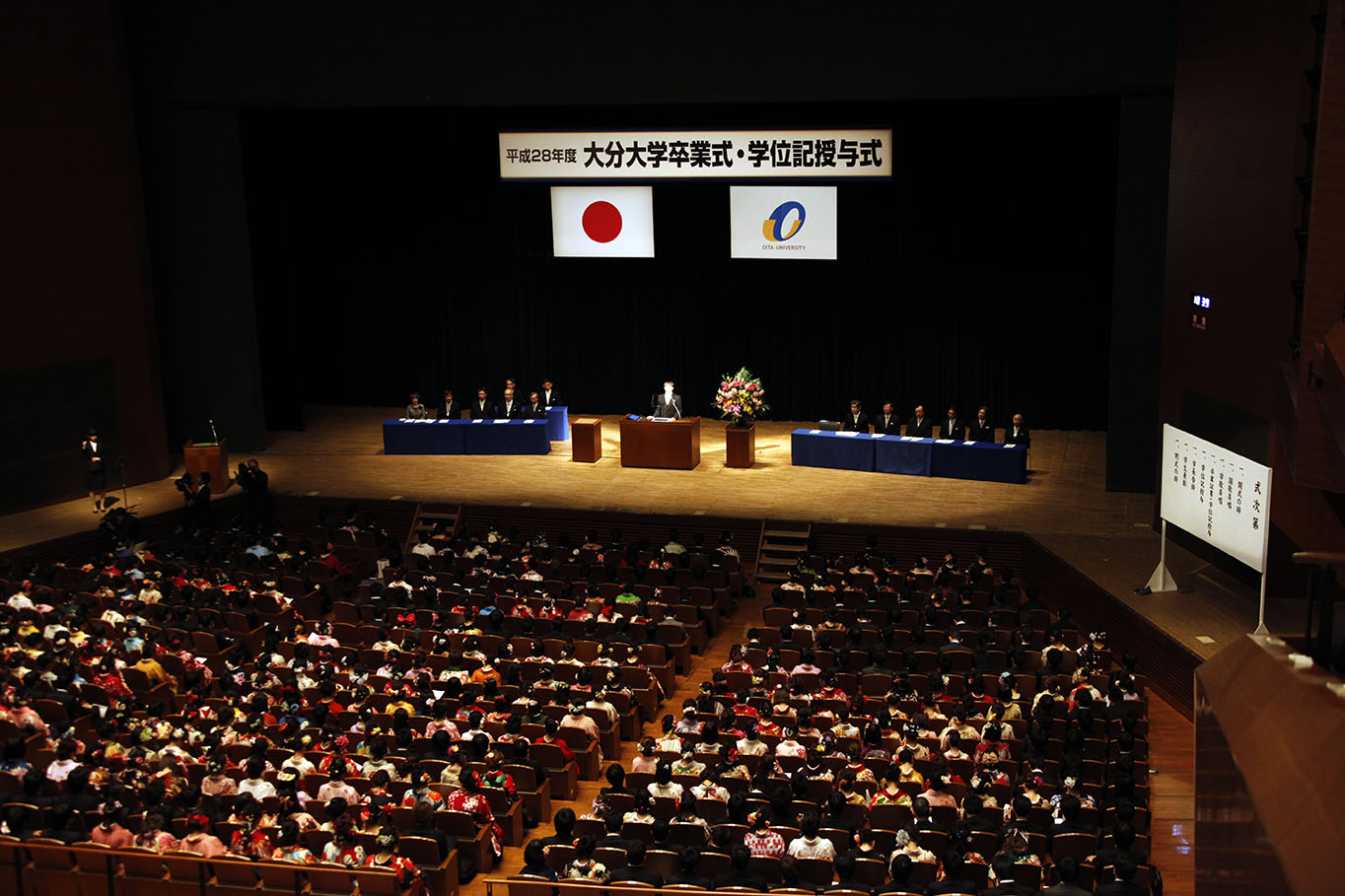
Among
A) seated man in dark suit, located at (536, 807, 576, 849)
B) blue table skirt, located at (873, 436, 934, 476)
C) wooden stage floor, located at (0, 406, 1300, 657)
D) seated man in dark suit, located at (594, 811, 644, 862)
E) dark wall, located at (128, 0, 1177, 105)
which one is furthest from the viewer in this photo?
blue table skirt, located at (873, 436, 934, 476)

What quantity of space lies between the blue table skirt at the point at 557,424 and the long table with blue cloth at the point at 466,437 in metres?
0.11

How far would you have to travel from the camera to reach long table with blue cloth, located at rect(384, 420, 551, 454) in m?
19.7

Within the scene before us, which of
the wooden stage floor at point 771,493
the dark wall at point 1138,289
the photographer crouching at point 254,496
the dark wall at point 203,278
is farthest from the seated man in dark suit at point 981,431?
the dark wall at point 203,278

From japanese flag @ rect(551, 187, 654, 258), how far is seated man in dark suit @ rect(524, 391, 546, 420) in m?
2.39

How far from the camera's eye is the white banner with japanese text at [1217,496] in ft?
39.5

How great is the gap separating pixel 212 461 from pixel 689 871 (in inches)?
493

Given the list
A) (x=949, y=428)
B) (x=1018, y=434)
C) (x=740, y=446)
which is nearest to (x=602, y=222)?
(x=740, y=446)

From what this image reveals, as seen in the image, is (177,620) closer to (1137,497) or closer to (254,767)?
(254,767)

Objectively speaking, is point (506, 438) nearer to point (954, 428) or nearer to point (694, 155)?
point (694, 155)

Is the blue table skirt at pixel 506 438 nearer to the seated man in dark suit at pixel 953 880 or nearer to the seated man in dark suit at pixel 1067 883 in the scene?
the seated man in dark suit at pixel 953 880

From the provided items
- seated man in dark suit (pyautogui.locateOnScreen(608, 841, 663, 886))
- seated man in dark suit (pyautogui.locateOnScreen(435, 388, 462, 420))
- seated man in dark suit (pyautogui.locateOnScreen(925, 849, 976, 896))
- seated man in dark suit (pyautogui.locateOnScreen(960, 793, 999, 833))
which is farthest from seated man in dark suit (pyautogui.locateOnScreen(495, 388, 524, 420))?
seated man in dark suit (pyautogui.locateOnScreen(925, 849, 976, 896))

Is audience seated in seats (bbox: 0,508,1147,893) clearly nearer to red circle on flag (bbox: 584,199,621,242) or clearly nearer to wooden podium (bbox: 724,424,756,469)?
wooden podium (bbox: 724,424,756,469)

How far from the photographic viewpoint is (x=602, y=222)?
2078 cm

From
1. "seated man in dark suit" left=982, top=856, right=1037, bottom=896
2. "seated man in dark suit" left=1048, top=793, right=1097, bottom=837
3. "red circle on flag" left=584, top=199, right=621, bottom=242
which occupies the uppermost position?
"red circle on flag" left=584, top=199, right=621, bottom=242
